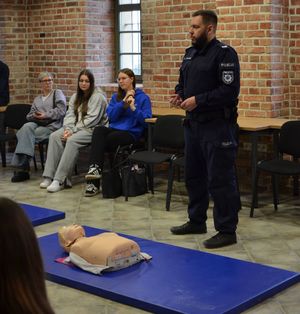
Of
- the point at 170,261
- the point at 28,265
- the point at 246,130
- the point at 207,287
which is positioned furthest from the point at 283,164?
the point at 28,265

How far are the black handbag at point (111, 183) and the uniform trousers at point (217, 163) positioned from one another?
5.23 feet

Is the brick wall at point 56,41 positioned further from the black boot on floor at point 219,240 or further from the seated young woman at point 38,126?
the black boot on floor at point 219,240

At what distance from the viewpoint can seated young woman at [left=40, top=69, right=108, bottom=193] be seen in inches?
268

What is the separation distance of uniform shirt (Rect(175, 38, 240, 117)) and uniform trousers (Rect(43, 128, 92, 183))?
242 cm

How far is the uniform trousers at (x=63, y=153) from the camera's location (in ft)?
22.3

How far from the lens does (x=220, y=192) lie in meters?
4.60

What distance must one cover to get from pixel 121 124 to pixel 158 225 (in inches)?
63.7

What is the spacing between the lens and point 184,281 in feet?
12.5

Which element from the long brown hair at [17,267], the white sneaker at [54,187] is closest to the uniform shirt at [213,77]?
the white sneaker at [54,187]

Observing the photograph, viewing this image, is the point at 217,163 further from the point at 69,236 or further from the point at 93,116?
the point at 93,116

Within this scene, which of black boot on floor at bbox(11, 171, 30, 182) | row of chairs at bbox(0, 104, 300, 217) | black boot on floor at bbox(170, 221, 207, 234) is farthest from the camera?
black boot on floor at bbox(11, 171, 30, 182)

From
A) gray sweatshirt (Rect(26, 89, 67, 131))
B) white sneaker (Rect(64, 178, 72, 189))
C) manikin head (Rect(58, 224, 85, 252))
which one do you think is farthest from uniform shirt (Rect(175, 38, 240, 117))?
gray sweatshirt (Rect(26, 89, 67, 131))

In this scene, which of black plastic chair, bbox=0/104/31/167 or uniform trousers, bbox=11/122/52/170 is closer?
uniform trousers, bbox=11/122/52/170

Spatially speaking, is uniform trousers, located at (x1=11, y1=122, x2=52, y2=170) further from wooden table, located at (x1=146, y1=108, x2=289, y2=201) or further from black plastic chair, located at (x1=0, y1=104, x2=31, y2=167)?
wooden table, located at (x1=146, y1=108, x2=289, y2=201)
